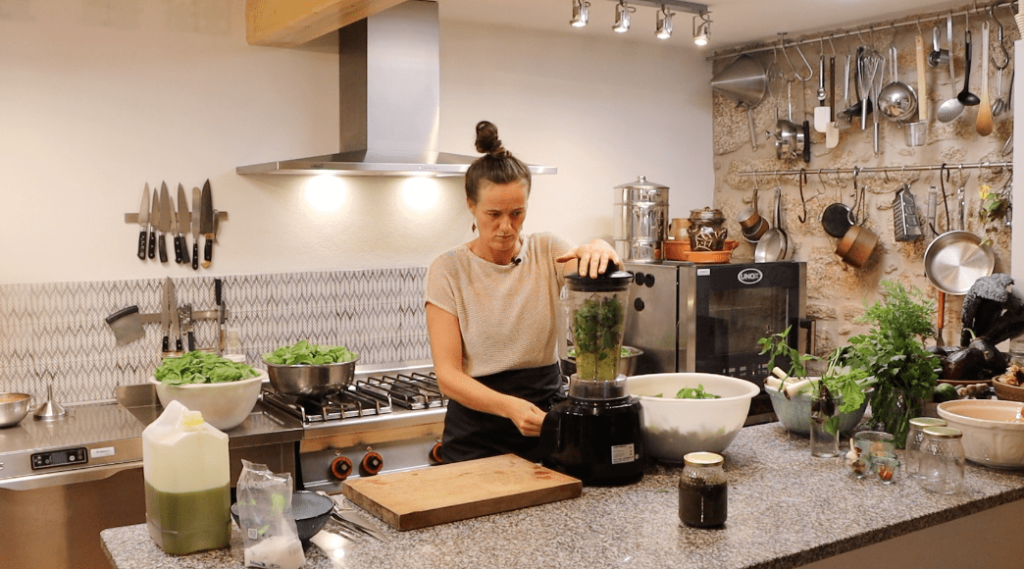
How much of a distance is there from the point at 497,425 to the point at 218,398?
3.28 ft

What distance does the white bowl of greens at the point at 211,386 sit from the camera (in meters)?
2.89

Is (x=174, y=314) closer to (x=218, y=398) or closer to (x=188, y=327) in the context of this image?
(x=188, y=327)

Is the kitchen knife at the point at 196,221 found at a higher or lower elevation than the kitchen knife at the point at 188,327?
higher

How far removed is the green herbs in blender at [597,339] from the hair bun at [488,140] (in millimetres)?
506

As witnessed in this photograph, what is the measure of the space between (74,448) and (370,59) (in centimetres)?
174

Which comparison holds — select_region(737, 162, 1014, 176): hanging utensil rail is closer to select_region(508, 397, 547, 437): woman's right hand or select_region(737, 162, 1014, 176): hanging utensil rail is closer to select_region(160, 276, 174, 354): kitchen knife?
select_region(508, 397, 547, 437): woman's right hand

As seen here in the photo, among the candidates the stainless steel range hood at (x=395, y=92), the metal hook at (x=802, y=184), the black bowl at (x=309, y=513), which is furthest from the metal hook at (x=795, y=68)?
the black bowl at (x=309, y=513)

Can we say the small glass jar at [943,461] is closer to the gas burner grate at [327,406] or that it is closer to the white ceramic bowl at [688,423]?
the white ceramic bowl at [688,423]

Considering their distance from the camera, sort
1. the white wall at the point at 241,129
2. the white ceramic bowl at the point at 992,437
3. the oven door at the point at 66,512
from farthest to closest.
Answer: the white wall at the point at 241,129 → the oven door at the point at 66,512 → the white ceramic bowl at the point at 992,437

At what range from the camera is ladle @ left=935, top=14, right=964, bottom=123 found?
12.5 feet

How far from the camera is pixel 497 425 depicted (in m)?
2.45

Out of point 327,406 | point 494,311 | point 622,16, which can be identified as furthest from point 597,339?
point 622,16

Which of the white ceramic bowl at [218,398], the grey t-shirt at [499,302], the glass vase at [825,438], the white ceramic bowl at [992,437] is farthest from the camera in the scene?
the white ceramic bowl at [218,398]

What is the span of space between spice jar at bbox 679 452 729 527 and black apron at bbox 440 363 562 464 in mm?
749
